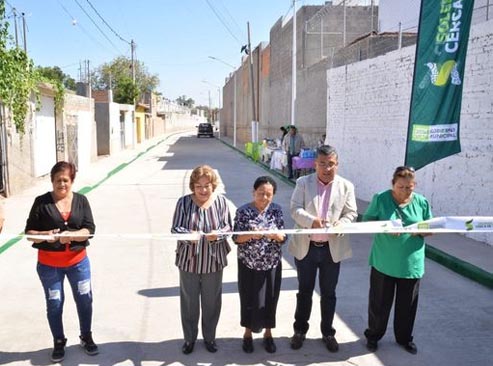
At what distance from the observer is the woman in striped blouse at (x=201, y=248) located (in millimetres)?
4172

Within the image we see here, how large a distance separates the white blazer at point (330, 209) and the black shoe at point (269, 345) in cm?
75

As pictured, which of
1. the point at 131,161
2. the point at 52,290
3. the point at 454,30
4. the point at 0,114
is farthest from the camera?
the point at 131,161

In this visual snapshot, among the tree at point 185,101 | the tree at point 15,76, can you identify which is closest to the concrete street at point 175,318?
the tree at point 15,76

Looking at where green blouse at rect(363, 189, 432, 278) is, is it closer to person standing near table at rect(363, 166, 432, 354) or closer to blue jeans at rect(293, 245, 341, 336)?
person standing near table at rect(363, 166, 432, 354)

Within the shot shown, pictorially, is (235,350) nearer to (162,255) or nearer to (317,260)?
(317,260)

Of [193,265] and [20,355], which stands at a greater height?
[193,265]

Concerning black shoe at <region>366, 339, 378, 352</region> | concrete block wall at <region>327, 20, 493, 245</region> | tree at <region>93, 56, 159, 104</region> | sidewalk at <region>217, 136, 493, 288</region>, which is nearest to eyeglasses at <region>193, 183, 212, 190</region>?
black shoe at <region>366, 339, 378, 352</region>

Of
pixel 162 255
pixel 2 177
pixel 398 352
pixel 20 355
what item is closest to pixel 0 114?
pixel 2 177

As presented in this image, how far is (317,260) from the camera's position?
4.38m

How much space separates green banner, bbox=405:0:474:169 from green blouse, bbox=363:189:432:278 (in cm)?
316

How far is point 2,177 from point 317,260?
413 inches

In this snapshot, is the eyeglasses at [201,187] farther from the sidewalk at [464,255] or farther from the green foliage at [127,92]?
the green foliage at [127,92]

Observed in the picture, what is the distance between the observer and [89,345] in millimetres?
4422

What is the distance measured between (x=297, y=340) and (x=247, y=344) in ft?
1.42
